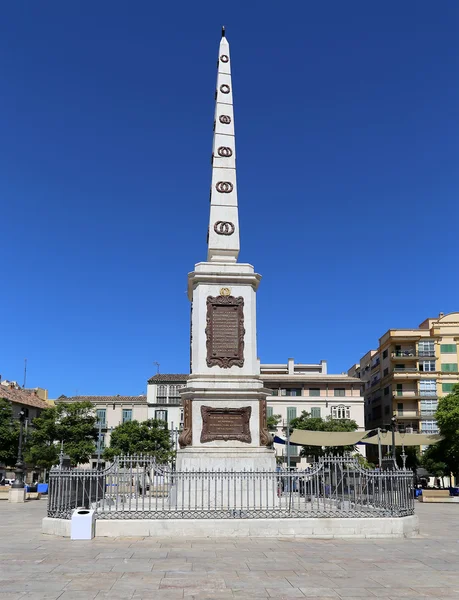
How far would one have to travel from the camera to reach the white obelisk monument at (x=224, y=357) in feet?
55.2

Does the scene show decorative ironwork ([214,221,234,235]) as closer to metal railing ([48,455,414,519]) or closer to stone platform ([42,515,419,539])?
metal railing ([48,455,414,519])

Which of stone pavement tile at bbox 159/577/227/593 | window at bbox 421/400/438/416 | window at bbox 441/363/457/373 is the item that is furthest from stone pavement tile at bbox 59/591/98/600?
window at bbox 441/363/457/373

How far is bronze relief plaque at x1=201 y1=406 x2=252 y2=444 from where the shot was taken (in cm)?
1700

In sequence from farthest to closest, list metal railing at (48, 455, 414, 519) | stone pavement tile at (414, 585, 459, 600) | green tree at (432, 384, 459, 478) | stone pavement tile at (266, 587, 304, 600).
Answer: green tree at (432, 384, 459, 478), metal railing at (48, 455, 414, 519), stone pavement tile at (414, 585, 459, 600), stone pavement tile at (266, 587, 304, 600)

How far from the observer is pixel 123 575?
9711 mm

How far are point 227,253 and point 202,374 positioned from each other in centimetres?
418

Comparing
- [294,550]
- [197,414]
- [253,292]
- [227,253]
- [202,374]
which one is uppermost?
[227,253]

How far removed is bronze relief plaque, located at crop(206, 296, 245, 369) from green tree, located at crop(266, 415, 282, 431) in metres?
44.0

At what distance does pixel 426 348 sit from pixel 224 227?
47963 mm

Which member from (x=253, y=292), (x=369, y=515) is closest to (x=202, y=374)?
(x=253, y=292)

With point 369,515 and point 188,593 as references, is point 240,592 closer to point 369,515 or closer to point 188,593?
point 188,593

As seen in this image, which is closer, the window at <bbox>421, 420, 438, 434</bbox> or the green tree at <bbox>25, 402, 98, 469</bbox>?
the green tree at <bbox>25, 402, 98, 469</bbox>

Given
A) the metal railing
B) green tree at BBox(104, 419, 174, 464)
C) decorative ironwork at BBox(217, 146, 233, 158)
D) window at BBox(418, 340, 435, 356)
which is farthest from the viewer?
window at BBox(418, 340, 435, 356)

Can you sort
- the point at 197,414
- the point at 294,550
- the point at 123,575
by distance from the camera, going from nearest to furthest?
the point at 123,575
the point at 294,550
the point at 197,414
